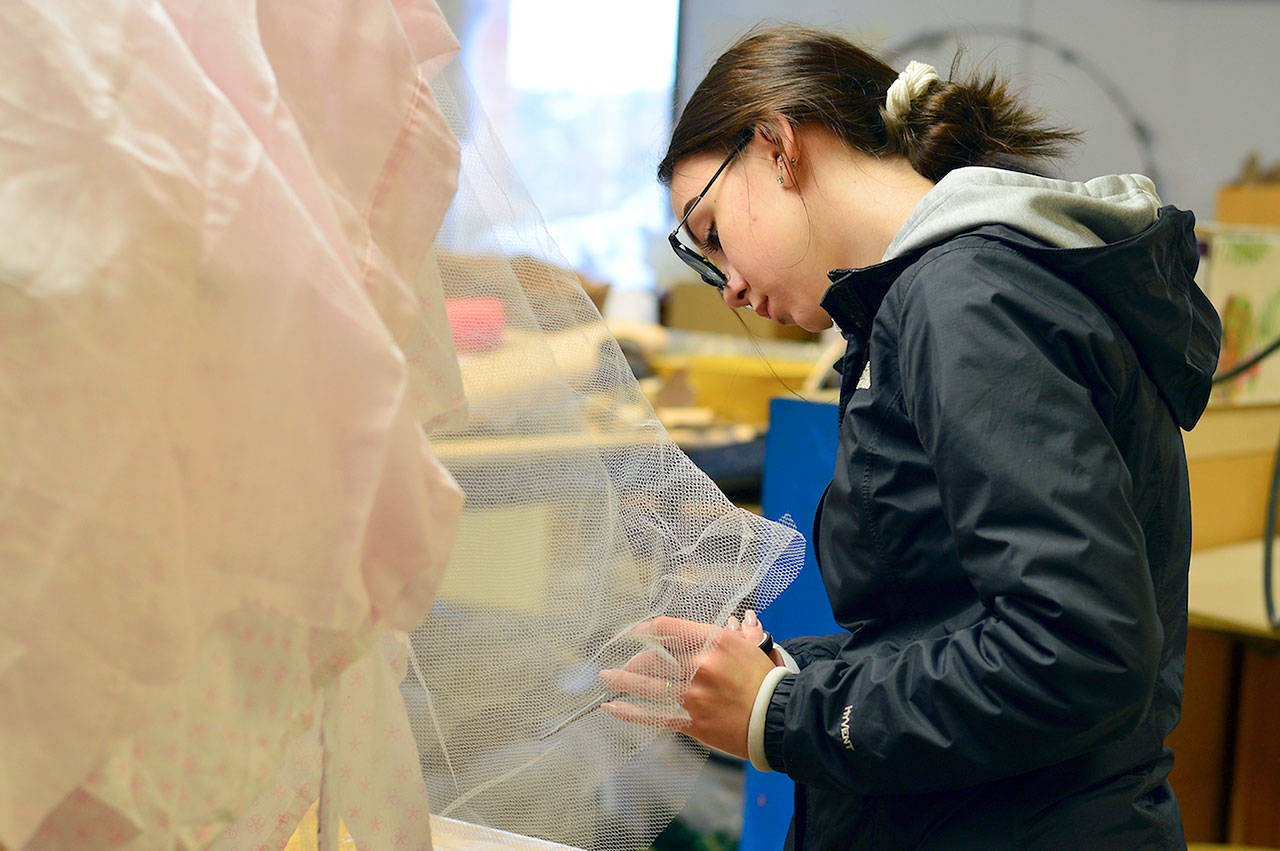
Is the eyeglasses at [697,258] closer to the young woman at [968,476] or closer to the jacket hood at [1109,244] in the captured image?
the young woman at [968,476]

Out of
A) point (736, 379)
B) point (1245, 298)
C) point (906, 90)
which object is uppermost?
point (906, 90)

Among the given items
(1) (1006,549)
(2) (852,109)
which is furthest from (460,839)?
(2) (852,109)

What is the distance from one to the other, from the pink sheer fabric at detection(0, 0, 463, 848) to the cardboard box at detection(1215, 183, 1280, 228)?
135 inches

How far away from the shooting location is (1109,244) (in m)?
0.73

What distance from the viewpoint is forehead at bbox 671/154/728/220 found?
3.11 feet

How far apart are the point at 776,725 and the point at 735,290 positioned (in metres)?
0.37

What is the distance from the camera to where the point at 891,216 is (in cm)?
89

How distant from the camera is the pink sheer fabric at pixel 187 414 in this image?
1.22 feet

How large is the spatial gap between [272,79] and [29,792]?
256 mm

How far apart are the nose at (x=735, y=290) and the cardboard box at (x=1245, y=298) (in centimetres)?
167

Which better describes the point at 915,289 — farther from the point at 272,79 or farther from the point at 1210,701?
the point at 1210,701

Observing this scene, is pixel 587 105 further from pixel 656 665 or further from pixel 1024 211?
pixel 656 665

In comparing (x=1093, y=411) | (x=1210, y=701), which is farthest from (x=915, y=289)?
(x=1210, y=701)

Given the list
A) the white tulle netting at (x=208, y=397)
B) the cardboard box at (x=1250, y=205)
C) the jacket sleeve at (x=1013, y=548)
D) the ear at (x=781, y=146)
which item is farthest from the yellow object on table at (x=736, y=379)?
the white tulle netting at (x=208, y=397)
